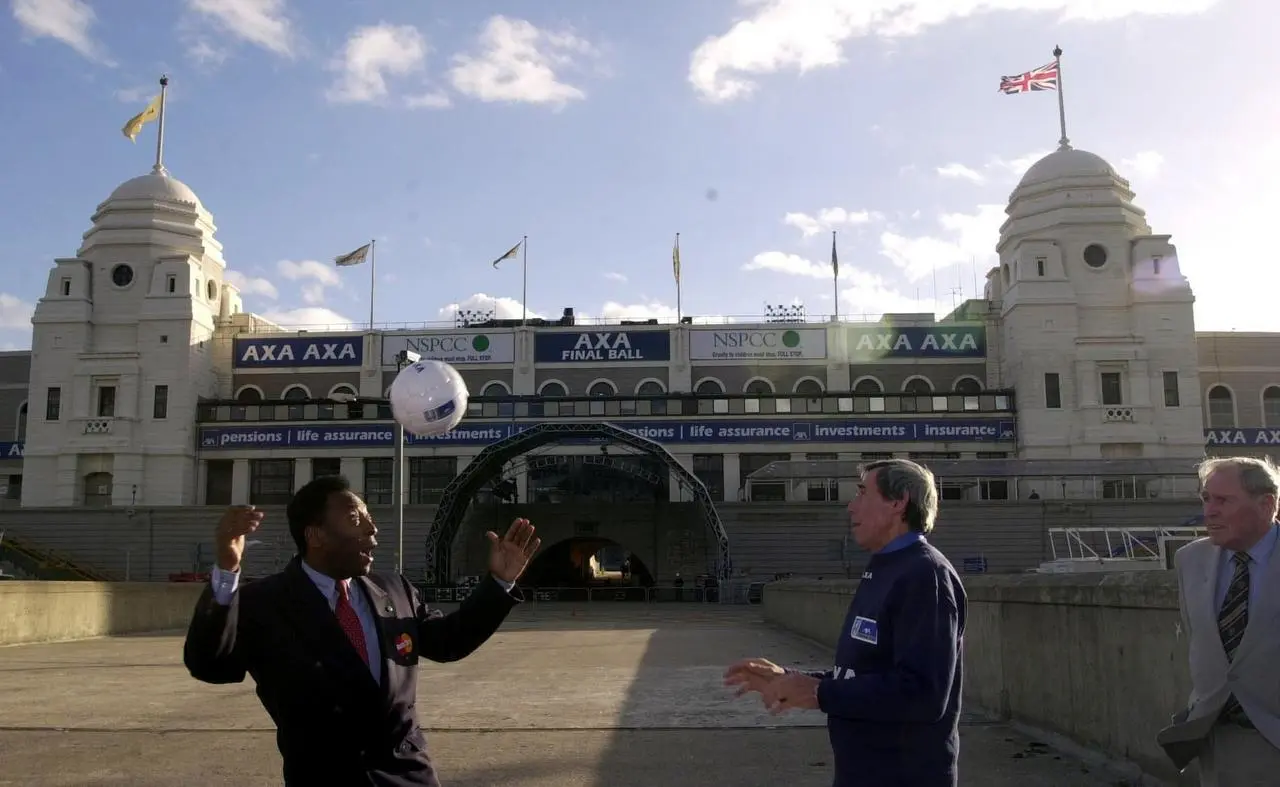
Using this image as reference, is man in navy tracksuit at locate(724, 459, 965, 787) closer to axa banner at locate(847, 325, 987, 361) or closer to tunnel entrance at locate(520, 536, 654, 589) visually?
tunnel entrance at locate(520, 536, 654, 589)

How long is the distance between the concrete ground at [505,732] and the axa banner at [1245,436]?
44003mm

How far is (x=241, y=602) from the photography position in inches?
144

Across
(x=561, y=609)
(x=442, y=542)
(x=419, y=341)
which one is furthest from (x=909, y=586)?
(x=419, y=341)

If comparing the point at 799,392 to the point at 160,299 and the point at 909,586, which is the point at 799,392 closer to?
the point at 160,299

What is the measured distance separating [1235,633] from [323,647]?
10.6ft

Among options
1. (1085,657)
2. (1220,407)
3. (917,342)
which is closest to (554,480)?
(917,342)

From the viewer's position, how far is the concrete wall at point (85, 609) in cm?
1722

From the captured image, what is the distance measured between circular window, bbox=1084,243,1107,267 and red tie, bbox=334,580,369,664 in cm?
5221

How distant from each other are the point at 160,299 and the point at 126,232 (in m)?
4.19

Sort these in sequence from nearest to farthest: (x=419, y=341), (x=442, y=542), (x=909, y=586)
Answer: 1. (x=909, y=586)
2. (x=442, y=542)
3. (x=419, y=341)

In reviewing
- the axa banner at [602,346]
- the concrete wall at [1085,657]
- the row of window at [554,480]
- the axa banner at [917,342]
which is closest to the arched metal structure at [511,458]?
the row of window at [554,480]

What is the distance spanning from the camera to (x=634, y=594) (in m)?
44.1

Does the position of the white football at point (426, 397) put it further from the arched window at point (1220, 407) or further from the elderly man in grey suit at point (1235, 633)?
the arched window at point (1220, 407)

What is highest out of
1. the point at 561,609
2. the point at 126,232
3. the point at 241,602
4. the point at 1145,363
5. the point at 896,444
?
the point at 126,232
